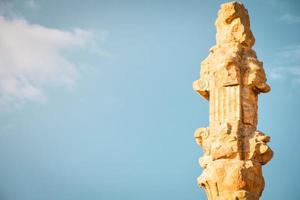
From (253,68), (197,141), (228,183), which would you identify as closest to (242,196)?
(228,183)

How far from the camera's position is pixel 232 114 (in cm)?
1628

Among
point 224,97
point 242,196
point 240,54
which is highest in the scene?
point 240,54

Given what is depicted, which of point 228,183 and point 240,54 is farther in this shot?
point 240,54

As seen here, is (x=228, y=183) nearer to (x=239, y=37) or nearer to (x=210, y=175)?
(x=210, y=175)

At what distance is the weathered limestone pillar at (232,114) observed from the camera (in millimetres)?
15789

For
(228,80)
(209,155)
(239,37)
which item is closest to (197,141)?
(209,155)

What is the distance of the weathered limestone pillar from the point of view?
1579 cm

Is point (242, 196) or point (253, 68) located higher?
point (253, 68)

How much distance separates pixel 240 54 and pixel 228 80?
81 centimetres

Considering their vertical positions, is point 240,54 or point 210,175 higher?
point 240,54

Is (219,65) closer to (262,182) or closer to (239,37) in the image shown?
(239,37)

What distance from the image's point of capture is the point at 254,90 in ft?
54.5

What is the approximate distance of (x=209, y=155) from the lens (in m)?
16.3

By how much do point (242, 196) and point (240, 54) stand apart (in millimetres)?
3357
